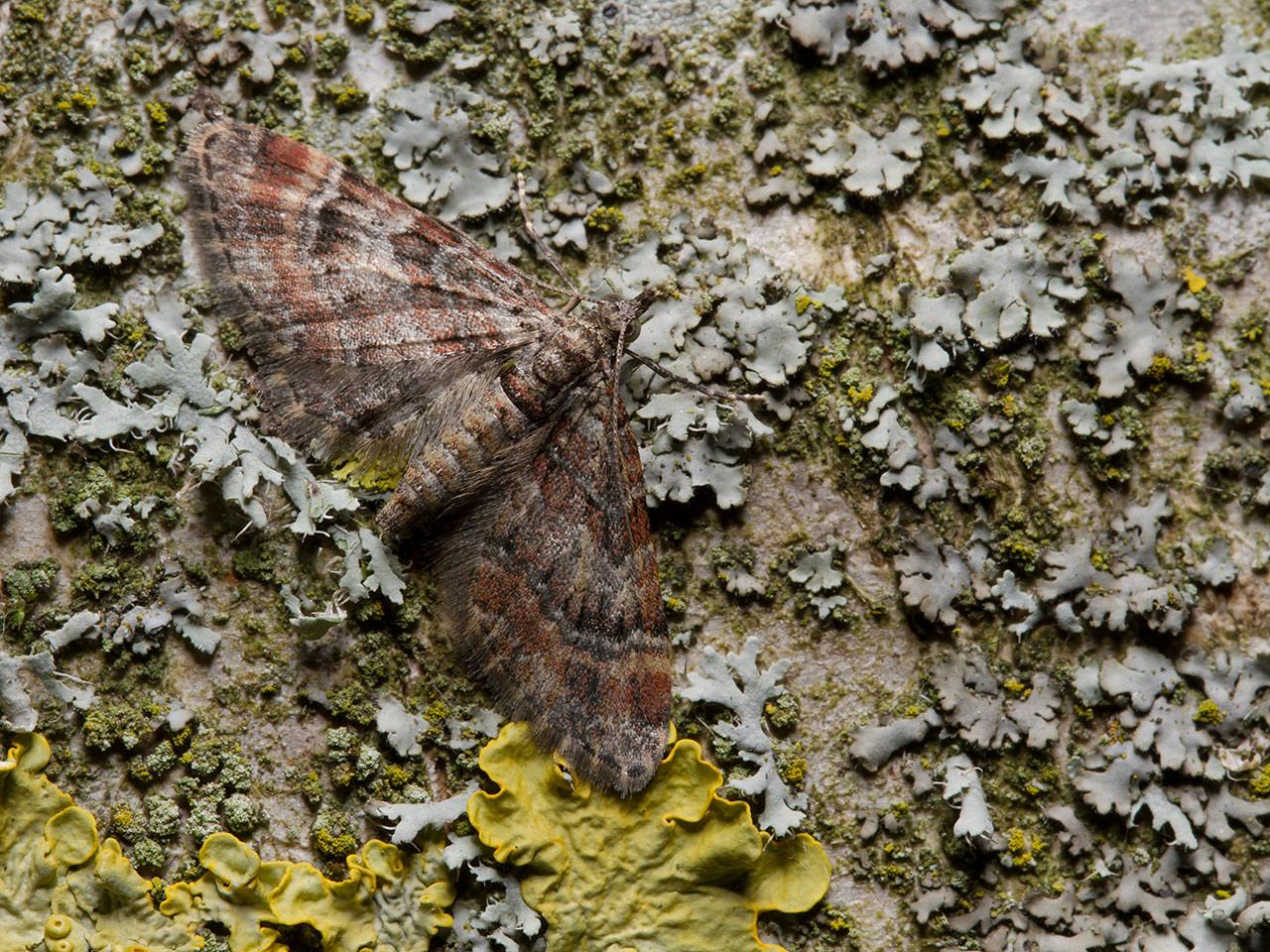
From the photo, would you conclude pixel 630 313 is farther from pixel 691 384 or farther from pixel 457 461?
pixel 457 461

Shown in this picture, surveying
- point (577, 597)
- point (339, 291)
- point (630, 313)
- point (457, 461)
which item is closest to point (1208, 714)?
point (577, 597)

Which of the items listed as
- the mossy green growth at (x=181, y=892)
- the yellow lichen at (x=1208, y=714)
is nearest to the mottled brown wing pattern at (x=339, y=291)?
the mossy green growth at (x=181, y=892)

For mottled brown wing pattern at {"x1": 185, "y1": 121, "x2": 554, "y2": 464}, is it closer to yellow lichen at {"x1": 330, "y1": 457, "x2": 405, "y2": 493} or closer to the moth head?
yellow lichen at {"x1": 330, "y1": 457, "x2": 405, "y2": 493}

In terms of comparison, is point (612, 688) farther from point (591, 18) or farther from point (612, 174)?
point (591, 18)

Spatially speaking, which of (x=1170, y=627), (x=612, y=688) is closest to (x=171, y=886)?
(x=612, y=688)

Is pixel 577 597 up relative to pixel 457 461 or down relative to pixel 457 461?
down
